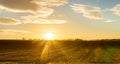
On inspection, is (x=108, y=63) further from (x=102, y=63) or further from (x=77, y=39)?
(x=77, y=39)

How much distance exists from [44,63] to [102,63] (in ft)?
19.3

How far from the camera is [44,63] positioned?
27.7m

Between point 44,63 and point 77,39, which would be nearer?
point 44,63

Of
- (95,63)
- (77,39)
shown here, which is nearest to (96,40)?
(77,39)

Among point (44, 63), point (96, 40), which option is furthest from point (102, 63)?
point (96, 40)

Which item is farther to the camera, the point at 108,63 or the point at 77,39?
the point at 77,39

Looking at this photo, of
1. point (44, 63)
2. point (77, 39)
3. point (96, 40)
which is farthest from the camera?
point (77, 39)

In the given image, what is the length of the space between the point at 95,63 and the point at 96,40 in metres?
65.3

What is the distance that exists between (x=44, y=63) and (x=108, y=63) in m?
6.46

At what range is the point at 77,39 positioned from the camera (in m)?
102

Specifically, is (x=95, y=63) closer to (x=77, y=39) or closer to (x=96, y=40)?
(x=96, y=40)

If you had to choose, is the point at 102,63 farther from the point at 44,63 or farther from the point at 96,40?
the point at 96,40

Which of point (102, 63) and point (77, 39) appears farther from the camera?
point (77, 39)

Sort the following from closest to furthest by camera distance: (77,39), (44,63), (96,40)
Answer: (44,63) → (96,40) → (77,39)
